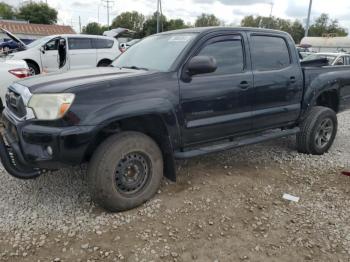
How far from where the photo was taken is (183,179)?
4195 millimetres

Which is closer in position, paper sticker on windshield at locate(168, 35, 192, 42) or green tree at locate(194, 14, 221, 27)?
paper sticker on windshield at locate(168, 35, 192, 42)

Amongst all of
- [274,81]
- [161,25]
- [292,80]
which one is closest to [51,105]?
[274,81]

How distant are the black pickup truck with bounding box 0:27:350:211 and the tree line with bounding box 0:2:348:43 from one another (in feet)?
172

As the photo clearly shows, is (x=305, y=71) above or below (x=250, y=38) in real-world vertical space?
below

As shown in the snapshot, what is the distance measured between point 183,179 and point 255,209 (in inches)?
39.6

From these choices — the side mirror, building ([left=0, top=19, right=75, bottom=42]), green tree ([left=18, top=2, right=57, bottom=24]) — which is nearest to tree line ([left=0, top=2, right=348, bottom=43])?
green tree ([left=18, top=2, right=57, bottom=24])

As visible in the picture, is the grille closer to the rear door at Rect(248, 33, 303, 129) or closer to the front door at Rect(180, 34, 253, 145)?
the front door at Rect(180, 34, 253, 145)

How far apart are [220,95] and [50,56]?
937cm

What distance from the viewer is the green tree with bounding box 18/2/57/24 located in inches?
2566

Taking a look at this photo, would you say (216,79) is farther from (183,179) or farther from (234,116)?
(183,179)

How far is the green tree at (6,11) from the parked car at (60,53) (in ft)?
223

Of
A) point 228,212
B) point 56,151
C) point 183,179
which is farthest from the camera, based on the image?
point 183,179

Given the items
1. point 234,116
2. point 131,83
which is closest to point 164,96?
point 131,83

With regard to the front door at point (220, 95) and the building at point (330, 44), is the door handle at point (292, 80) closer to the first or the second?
the front door at point (220, 95)
